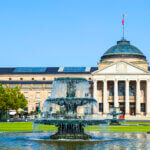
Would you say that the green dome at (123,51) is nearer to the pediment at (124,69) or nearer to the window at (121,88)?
the window at (121,88)

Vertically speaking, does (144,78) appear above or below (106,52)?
below

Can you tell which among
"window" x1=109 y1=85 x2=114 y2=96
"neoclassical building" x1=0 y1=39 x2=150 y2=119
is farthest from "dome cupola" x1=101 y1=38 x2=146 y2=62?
"window" x1=109 y1=85 x2=114 y2=96

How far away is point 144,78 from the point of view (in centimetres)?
12244

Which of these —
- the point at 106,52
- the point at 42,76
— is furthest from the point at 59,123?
the point at 42,76

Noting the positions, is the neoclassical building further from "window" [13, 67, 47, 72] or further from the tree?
the tree

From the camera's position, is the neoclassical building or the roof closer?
the neoclassical building

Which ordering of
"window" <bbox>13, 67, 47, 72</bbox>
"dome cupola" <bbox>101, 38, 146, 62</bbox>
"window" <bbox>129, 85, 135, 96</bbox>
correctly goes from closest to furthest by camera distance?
"window" <bbox>129, 85, 135, 96</bbox> < "dome cupola" <bbox>101, 38, 146, 62</bbox> < "window" <bbox>13, 67, 47, 72</bbox>

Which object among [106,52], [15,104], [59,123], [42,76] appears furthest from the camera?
[42,76]

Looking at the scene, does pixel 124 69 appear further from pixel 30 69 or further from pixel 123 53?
pixel 30 69

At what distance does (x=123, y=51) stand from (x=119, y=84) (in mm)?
12764

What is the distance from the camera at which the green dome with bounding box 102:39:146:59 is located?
13400 cm

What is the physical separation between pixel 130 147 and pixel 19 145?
7.11 m

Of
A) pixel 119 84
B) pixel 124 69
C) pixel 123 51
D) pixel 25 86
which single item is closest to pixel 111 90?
pixel 119 84

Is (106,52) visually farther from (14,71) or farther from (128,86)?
(14,71)
